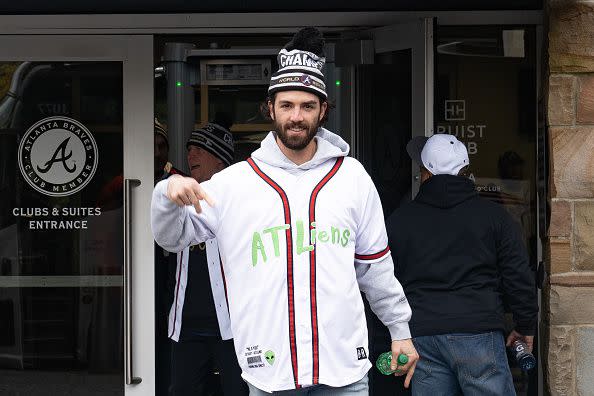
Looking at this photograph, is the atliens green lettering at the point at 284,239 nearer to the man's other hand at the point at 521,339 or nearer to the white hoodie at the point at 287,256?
the white hoodie at the point at 287,256

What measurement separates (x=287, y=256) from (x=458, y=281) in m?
1.47

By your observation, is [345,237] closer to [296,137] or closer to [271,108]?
[296,137]

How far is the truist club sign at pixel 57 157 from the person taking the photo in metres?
6.22

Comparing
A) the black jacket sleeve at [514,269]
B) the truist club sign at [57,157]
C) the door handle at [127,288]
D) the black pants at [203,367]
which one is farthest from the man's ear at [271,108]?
the truist club sign at [57,157]

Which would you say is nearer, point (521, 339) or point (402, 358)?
point (402, 358)

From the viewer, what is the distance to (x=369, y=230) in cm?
385

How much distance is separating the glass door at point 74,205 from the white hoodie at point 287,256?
8.34ft

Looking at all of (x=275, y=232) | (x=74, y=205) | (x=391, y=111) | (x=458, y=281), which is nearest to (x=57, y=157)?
(x=74, y=205)

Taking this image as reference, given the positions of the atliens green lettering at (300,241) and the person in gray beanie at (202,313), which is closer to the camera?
the atliens green lettering at (300,241)

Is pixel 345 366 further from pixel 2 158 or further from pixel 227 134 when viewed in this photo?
pixel 2 158

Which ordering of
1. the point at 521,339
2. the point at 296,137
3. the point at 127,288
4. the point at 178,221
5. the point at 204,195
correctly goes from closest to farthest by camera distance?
the point at 204,195, the point at 178,221, the point at 296,137, the point at 521,339, the point at 127,288

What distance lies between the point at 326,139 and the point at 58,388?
117 inches

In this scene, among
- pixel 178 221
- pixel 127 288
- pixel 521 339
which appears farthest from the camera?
pixel 127 288

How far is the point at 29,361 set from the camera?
626cm
